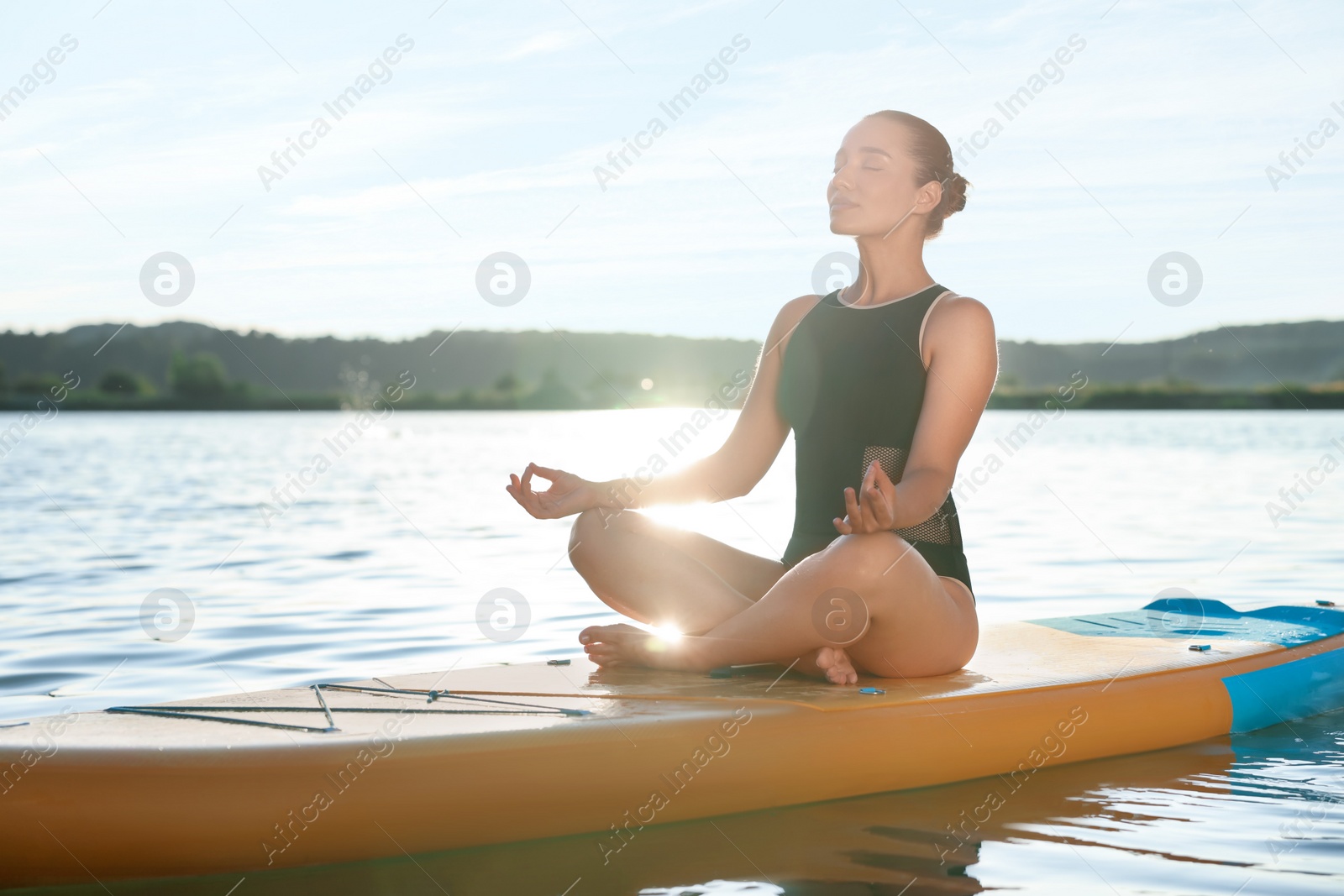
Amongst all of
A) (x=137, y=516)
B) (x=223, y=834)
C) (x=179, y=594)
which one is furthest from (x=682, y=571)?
(x=137, y=516)

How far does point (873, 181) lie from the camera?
9.33ft

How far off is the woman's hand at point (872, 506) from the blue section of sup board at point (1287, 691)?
1.49 meters

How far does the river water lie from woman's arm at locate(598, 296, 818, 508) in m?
0.85

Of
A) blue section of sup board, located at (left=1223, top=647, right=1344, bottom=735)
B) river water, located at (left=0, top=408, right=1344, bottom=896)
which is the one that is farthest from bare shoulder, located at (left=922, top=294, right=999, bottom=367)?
blue section of sup board, located at (left=1223, top=647, right=1344, bottom=735)

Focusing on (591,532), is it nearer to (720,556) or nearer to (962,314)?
(720,556)

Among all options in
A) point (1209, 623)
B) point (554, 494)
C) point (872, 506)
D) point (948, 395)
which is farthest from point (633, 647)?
point (1209, 623)

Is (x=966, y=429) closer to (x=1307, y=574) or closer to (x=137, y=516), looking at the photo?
(x=1307, y=574)

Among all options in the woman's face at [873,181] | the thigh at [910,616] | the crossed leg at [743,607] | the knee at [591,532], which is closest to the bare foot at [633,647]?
the crossed leg at [743,607]

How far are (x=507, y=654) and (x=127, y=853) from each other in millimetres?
2448

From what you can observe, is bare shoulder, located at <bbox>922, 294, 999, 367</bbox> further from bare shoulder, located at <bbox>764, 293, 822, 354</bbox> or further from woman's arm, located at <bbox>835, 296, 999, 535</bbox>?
bare shoulder, located at <bbox>764, 293, 822, 354</bbox>

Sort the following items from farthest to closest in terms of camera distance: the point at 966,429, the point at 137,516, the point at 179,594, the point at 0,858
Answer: the point at 137,516, the point at 179,594, the point at 966,429, the point at 0,858

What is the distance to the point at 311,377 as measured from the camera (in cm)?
5159

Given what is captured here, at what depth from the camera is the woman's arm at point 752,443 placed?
307cm

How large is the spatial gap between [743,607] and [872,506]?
1.97 feet
